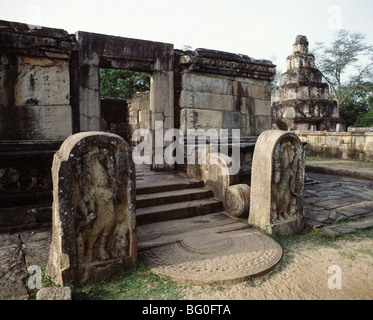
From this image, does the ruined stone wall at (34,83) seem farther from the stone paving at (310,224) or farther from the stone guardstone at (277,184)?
the stone guardstone at (277,184)

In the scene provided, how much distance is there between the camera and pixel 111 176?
2525mm

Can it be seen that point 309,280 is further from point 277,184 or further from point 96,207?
point 96,207

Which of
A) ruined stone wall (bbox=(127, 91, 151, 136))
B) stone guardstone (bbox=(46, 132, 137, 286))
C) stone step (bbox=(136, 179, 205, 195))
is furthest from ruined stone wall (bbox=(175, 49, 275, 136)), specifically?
ruined stone wall (bbox=(127, 91, 151, 136))

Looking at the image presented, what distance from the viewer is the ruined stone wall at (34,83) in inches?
164

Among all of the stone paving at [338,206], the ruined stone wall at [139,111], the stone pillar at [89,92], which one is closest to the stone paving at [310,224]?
the stone paving at [338,206]

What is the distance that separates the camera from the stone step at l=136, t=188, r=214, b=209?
161 inches

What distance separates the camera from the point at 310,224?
3.77m

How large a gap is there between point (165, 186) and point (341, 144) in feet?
33.4

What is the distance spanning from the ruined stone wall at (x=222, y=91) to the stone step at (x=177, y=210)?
213 centimetres

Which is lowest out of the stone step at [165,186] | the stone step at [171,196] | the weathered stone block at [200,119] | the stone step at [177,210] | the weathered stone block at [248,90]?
the stone step at [177,210]

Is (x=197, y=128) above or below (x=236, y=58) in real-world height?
below
